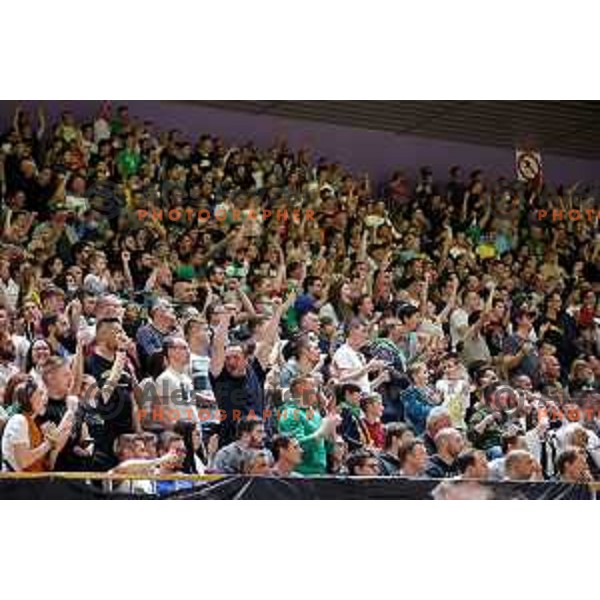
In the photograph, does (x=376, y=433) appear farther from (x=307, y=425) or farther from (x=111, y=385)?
(x=111, y=385)

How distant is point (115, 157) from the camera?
38.8ft

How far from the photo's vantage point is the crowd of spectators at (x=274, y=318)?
9.69m

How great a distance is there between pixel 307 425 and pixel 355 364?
102 centimetres

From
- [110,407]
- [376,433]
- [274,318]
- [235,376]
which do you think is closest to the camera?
[110,407]

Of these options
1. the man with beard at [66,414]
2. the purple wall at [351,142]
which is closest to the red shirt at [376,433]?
the man with beard at [66,414]

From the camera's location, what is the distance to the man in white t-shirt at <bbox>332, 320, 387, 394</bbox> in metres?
10.7

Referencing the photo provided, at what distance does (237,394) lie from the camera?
1028 centimetres

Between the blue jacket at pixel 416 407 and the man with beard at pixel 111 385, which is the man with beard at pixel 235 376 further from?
the blue jacket at pixel 416 407

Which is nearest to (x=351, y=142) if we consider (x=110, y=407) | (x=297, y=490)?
(x=110, y=407)
